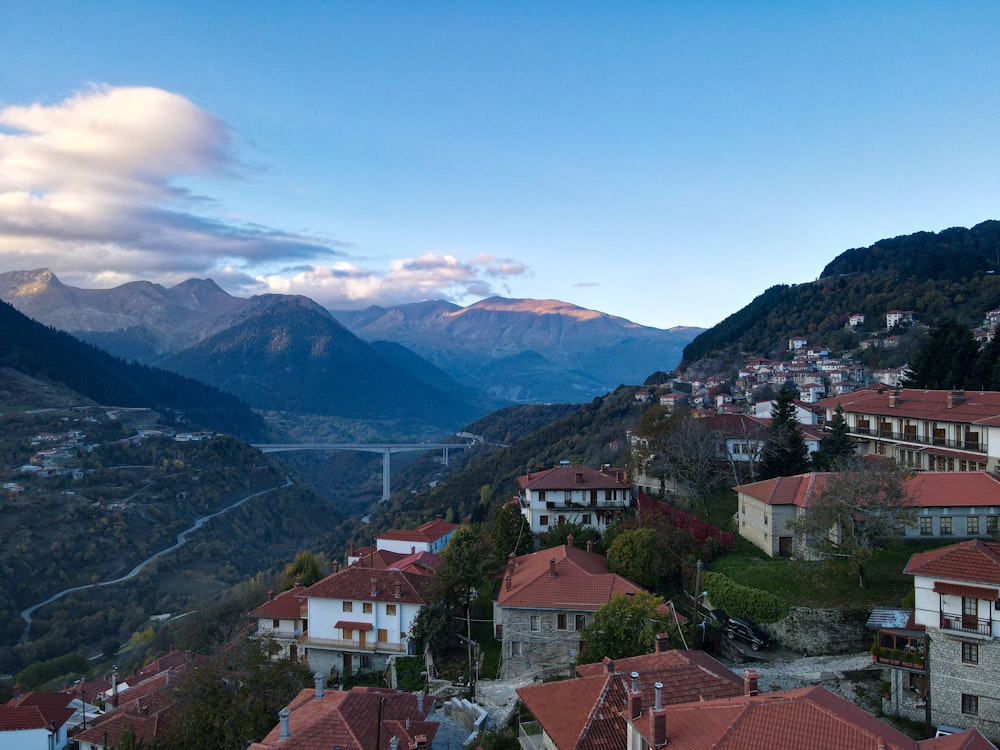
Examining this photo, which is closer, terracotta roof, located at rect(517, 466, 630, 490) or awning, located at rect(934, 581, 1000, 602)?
awning, located at rect(934, 581, 1000, 602)

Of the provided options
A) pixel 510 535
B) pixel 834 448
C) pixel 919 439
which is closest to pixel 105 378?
pixel 510 535

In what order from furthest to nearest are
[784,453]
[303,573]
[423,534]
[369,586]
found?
[423,534] → [303,573] → [784,453] → [369,586]

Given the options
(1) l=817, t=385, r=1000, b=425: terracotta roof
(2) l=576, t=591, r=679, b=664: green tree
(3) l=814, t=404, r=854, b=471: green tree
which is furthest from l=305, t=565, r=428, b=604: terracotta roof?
(1) l=817, t=385, r=1000, b=425: terracotta roof

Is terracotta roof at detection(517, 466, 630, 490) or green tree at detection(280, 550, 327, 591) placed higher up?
terracotta roof at detection(517, 466, 630, 490)

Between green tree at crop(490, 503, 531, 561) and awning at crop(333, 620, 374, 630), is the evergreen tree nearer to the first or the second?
green tree at crop(490, 503, 531, 561)

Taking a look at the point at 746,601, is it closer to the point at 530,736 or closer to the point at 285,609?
the point at 530,736

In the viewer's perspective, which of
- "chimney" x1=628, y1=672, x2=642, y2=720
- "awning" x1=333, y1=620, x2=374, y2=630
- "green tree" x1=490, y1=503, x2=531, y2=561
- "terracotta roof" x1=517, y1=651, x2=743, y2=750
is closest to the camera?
"chimney" x1=628, y1=672, x2=642, y2=720
